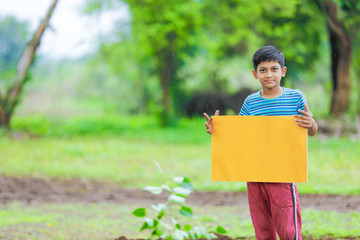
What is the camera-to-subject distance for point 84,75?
22156mm

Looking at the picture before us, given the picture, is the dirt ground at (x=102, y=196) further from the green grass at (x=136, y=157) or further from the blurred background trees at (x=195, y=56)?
the blurred background trees at (x=195, y=56)

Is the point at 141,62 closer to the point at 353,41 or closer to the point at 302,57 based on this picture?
the point at 302,57

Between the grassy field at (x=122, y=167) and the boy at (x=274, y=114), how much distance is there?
1.34m

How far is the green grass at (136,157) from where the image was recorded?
805 cm

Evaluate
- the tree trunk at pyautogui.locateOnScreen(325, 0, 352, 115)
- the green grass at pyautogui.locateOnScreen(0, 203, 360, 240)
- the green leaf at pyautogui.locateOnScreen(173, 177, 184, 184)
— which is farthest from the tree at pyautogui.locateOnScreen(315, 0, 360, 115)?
the green leaf at pyautogui.locateOnScreen(173, 177, 184, 184)

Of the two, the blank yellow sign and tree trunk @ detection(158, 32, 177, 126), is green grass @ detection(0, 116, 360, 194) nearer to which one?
tree trunk @ detection(158, 32, 177, 126)

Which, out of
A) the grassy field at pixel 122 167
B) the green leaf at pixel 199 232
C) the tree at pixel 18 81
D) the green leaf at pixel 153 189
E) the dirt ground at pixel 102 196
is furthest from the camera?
the tree at pixel 18 81

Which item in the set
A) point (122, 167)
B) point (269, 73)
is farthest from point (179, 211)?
point (122, 167)

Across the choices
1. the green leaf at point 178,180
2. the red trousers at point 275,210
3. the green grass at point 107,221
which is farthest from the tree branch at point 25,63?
the red trousers at point 275,210

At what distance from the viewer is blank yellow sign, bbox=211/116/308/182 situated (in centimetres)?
287

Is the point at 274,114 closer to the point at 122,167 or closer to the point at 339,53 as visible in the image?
the point at 122,167

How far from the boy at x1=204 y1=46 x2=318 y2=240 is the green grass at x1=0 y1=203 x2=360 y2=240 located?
1266 mm

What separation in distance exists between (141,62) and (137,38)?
Result: 9.92ft

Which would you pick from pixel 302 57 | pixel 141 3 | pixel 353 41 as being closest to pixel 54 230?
pixel 353 41
